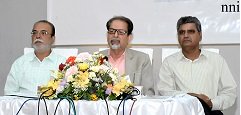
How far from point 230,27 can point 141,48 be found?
2.61 ft

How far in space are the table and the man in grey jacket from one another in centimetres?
118

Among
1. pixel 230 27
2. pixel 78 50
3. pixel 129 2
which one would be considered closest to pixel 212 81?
pixel 230 27

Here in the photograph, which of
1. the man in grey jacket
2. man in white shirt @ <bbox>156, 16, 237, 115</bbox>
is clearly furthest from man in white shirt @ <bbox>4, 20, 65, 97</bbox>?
man in white shirt @ <bbox>156, 16, 237, 115</bbox>

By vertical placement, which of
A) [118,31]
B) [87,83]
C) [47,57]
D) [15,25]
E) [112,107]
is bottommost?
[112,107]

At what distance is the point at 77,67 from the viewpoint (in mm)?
2211

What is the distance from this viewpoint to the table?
78.5 inches

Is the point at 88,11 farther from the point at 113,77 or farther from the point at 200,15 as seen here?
Answer: the point at 113,77

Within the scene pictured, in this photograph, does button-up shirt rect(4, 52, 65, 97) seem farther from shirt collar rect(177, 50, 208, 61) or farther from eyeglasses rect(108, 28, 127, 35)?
shirt collar rect(177, 50, 208, 61)

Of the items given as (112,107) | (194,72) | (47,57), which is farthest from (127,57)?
(112,107)

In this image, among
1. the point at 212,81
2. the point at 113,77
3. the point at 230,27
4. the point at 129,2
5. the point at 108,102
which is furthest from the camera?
the point at 129,2

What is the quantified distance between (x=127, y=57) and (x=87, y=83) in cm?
131

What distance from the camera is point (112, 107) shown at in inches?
79.7

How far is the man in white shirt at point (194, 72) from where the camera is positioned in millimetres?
3170

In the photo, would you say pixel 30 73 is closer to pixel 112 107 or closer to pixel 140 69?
pixel 140 69
